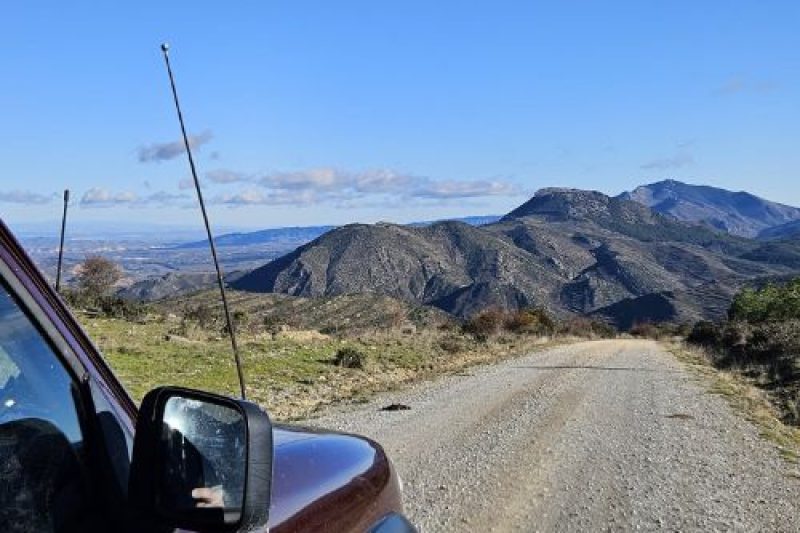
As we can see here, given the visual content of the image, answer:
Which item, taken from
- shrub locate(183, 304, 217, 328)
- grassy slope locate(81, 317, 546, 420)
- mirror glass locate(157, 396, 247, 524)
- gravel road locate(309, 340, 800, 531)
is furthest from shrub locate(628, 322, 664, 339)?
mirror glass locate(157, 396, 247, 524)

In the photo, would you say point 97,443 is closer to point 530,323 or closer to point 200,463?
point 200,463

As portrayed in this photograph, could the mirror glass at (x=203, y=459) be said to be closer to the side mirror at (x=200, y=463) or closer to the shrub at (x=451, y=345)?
the side mirror at (x=200, y=463)

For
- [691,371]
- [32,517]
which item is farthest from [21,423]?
[691,371]

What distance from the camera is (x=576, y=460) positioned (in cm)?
935

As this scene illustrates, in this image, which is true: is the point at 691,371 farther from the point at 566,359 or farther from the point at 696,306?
the point at 696,306

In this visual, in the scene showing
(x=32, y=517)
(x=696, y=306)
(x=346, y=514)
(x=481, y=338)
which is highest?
(x=32, y=517)

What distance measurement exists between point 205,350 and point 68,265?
37199mm

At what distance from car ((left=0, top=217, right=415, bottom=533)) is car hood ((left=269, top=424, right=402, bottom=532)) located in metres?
0.12

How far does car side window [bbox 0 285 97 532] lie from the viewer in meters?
1.35

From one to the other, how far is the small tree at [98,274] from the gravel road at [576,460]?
1113 inches

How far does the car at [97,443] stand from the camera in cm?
139

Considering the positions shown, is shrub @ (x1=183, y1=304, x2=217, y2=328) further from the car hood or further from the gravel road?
the car hood

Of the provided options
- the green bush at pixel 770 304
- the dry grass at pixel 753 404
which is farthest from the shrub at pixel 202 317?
the green bush at pixel 770 304

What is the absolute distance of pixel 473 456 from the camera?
30.8 feet
